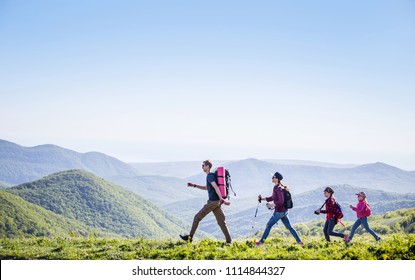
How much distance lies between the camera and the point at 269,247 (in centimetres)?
1396

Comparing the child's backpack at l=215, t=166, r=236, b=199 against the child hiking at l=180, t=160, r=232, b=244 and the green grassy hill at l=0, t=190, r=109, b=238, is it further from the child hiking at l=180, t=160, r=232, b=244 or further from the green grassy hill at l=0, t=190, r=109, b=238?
the green grassy hill at l=0, t=190, r=109, b=238

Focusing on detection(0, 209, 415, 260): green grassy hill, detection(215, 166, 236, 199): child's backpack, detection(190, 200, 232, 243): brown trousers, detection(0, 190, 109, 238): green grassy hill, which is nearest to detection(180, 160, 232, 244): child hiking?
detection(190, 200, 232, 243): brown trousers

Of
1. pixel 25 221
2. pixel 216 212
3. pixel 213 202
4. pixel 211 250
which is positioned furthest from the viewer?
pixel 25 221

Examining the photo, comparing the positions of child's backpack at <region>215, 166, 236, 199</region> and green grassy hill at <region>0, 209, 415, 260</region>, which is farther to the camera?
child's backpack at <region>215, 166, 236, 199</region>

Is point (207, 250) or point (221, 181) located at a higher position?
point (221, 181)

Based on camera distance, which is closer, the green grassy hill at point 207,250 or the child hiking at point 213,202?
the green grassy hill at point 207,250

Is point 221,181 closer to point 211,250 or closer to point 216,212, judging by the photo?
point 216,212

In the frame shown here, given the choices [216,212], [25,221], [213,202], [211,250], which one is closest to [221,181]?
[213,202]

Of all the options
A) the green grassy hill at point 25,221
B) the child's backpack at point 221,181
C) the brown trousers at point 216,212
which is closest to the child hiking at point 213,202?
the brown trousers at point 216,212

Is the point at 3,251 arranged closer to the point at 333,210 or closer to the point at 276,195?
the point at 276,195

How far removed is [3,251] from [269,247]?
9.91 m

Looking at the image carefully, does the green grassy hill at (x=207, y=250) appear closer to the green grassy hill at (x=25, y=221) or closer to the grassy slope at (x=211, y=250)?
the grassy slope at (x=211, y=250)
